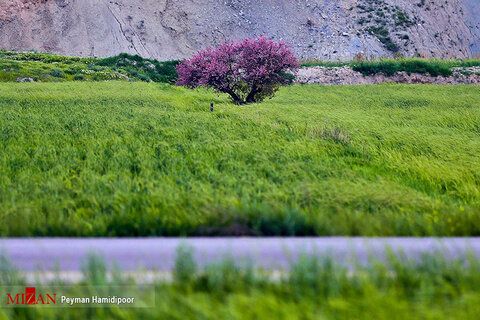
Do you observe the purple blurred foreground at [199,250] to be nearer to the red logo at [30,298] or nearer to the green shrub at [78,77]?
the red logo at [30,298]

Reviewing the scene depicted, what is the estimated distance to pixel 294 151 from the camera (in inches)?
282

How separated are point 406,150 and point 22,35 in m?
46.4

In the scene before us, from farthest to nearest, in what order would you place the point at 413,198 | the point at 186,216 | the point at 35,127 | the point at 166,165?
the point at 35,127, the point at 166,165, the point at 413,198, the point at 186,216

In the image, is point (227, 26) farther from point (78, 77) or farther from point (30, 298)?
point (30, 298)

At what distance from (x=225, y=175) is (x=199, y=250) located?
2.39 meters

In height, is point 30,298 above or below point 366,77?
above

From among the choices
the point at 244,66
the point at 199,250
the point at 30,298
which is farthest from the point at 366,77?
the point at 30,298

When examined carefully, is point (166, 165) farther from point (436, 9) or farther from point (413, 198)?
point (436, 9)

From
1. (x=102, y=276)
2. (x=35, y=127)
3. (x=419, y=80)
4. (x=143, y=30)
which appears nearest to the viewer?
(x=102, y=276)

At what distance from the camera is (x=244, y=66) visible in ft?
56.1

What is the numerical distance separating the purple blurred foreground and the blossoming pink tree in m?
14.0

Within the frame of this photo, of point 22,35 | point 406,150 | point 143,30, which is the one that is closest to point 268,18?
point 143,30

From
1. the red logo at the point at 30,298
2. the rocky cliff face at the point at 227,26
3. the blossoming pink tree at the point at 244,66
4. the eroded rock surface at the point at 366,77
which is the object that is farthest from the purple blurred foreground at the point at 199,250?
the rocky cliff face at the point at 227,26

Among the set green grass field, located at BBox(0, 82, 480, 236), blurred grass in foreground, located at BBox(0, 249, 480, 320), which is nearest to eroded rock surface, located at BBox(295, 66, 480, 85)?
green grass field, located at BBox(0, 82, 480, 236)
